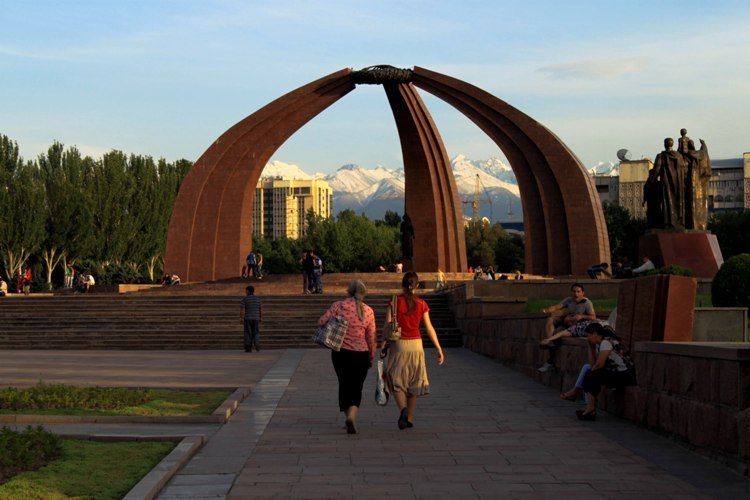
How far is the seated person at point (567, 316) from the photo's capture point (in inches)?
480

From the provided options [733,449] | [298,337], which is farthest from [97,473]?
[298,337]

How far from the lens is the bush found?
1603 centimetres

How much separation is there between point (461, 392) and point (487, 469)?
5.68 meters

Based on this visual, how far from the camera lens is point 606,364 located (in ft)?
32.0

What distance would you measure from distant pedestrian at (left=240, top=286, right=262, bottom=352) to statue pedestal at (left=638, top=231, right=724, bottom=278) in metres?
9.73

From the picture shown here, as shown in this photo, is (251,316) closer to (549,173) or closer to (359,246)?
(549,173)

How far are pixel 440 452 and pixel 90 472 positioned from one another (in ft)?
8.67

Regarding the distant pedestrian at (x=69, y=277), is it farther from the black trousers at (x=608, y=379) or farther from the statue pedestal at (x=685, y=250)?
the black trousers at (x=608, y=379)

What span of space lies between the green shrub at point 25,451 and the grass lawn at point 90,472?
0.08 m

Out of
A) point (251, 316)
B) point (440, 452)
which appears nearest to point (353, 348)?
point (440, 452)

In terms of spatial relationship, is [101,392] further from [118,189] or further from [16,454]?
[118,189]

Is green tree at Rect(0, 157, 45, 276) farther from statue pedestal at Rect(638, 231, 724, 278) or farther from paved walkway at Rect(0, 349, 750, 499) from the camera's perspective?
paved walkway at Rect(0, 349, 750, 499)

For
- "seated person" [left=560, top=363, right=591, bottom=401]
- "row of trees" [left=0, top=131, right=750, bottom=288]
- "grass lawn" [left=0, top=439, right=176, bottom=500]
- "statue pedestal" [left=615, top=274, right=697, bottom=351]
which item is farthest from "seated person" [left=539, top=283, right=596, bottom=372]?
"row of trees" [left=0, top=131, right=750, bottom=288]

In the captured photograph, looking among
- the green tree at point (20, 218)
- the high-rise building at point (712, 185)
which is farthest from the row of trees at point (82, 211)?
the high-rise building at point (712, 185)
